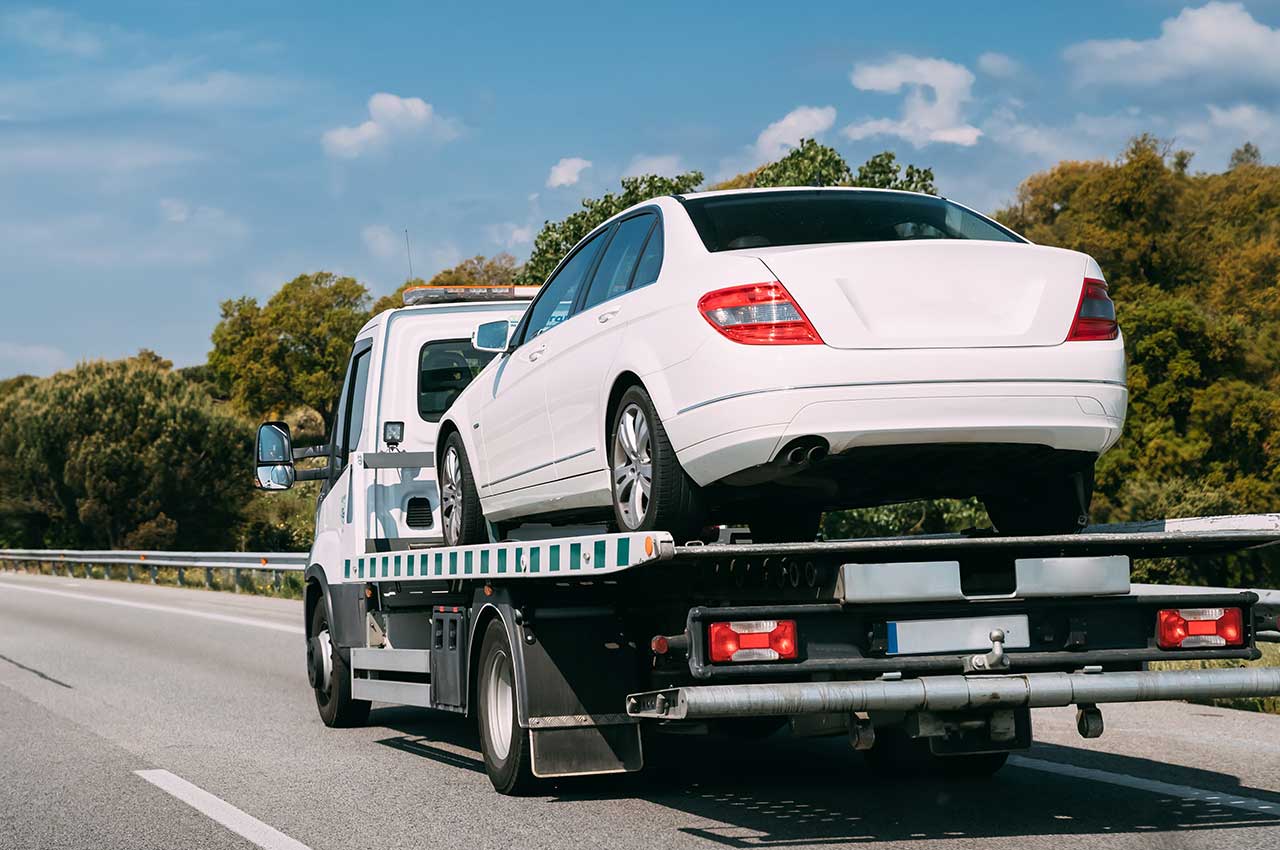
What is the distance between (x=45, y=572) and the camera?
4916 cm

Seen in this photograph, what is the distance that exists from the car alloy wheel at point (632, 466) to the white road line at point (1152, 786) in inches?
110

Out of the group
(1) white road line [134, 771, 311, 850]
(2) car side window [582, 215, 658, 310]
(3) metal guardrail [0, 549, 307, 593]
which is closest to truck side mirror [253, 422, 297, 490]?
(1) white road line [134, 771, 311, 850]

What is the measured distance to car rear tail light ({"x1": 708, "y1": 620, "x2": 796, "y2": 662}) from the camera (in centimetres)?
575

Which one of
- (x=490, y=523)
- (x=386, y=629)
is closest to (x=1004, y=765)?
(x=490, y=523)

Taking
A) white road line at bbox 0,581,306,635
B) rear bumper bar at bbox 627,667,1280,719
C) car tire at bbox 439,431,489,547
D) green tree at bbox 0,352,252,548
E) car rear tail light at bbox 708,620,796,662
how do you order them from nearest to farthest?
rear bumper bar at bbox 627,667,1280,719
car rear tail light at bbox 708,620,796,662
car tire at bbox 439,431,489,547
white road line at bbox 0,581,306,635
green tree at bbox 0,352,252,548

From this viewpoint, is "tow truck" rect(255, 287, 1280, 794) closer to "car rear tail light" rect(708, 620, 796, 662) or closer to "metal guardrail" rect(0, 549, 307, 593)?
"car rear tail light" rect(708, 620, 796, 662)

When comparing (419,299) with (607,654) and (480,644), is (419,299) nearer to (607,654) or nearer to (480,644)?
(480,644)

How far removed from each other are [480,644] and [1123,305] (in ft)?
149

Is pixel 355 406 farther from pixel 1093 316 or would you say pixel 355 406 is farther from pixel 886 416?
pixel 1093 316

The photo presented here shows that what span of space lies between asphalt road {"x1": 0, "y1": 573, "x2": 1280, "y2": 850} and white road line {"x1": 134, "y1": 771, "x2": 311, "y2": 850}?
20 mm

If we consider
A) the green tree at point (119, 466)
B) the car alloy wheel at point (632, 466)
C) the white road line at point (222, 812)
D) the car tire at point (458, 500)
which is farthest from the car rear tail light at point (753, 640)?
the green tree at point (119, 466)

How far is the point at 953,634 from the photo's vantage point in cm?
595

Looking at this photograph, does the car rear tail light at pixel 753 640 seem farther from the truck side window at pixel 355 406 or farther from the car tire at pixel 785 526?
the truck side window at pixel 355 406

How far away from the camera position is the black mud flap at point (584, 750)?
700cm
